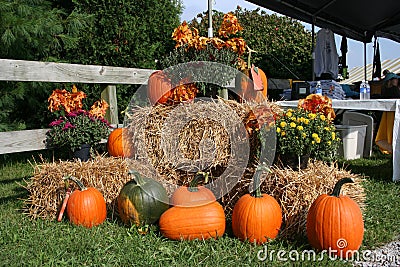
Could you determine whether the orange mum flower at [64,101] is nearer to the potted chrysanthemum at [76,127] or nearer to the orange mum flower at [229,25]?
the potted chrysanthemum at [76,127]

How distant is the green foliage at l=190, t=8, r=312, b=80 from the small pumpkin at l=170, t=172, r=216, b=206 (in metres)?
7.36

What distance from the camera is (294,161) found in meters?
2.86

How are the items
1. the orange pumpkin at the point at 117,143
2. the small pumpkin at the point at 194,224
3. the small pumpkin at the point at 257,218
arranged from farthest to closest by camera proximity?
the orange pumpkin at the point at 117,143 → the small pumpkin at the point at 194,224 → the small pumpkin at the point at 257,218

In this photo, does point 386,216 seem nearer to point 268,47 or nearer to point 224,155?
point 224,155

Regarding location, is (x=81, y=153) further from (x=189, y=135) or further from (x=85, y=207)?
(x=189, y=135)

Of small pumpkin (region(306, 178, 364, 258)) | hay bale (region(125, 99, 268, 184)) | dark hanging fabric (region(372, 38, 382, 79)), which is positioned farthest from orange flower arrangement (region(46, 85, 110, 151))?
dark hanging fabric (region(372, 38, 382, 79))

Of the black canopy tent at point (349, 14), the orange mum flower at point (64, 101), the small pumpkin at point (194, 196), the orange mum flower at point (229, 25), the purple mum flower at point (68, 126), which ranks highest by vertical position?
the black canopy tent at point (349, 14)

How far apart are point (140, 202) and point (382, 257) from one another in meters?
1.57

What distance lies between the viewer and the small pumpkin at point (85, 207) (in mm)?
2932

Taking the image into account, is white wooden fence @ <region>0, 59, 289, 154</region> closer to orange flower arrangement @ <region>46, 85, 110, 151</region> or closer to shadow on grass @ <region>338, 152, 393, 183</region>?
orange flower arrangement @ <region>46, 85, 110, 151</region>

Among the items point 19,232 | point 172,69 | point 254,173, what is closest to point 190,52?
point 172,69

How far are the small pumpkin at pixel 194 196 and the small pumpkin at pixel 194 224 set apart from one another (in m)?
0.05

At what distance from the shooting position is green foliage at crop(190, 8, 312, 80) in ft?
35.4

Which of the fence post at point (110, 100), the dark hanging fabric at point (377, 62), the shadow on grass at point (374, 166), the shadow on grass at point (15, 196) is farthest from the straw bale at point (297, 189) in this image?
the dark hanging fabric at point (377, 62)
